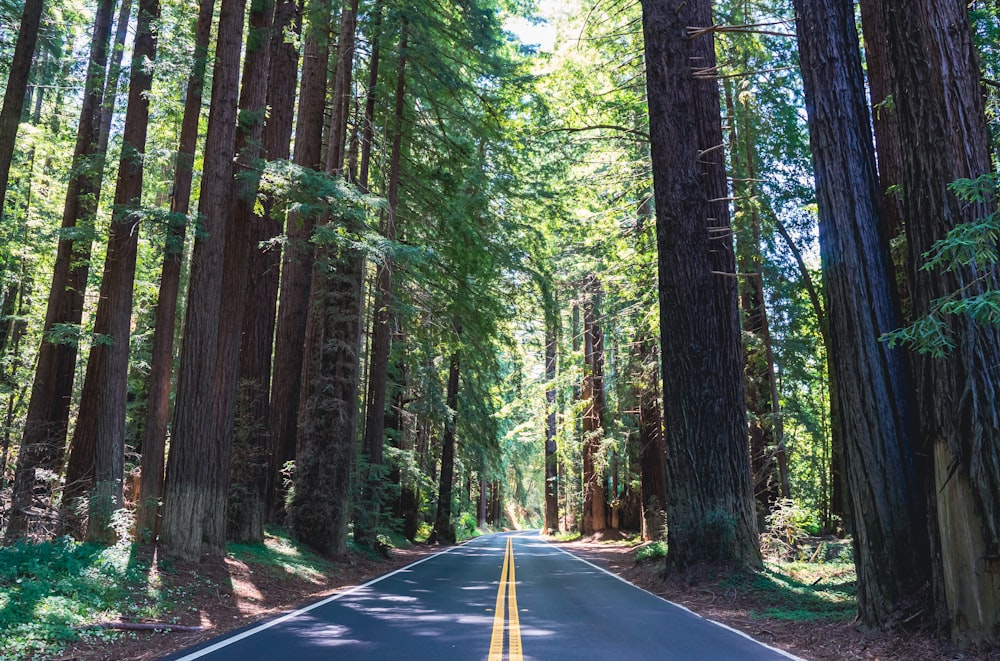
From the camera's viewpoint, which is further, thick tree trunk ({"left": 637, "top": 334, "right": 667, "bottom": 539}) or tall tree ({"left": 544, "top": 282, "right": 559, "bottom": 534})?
tall tree ({"left": 544, "top": 282, "right": 559, "bottom": 534})

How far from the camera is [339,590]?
11781mm

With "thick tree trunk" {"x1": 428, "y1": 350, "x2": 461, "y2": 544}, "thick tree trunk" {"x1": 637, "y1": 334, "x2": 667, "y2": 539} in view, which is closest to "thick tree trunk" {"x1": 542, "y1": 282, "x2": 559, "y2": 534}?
"thick tree trunk" {"x1": 428, "y1": 350, "x2": 461, "y2": 544}

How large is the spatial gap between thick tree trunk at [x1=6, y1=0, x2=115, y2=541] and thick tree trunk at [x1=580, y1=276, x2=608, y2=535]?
51.7 feet

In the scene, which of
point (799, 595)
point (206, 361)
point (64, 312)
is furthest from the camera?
point (64, 312)

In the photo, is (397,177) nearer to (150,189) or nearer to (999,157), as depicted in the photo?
(150,189)

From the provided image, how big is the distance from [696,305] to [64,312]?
1289 cm

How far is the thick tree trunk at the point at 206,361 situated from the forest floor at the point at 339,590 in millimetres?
703

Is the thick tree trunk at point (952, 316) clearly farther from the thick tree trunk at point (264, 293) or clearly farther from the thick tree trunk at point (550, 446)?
the thick tree trunk at point (550, 446)

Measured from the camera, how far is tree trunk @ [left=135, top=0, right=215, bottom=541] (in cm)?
1115

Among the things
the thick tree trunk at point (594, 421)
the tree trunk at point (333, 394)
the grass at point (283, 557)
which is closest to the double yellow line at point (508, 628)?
the grass at point (283, 557)

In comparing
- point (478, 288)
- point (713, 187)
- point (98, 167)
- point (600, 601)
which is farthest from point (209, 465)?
point (713, 187)

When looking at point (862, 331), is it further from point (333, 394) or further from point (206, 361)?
point (333, 394)

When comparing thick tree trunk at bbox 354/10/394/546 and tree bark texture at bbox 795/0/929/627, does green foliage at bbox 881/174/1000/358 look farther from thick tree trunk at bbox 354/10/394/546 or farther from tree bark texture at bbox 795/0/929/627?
thick tree trunk at bbox 354/10/394/546

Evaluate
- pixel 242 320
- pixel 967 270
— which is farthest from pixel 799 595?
pixel 242 320
